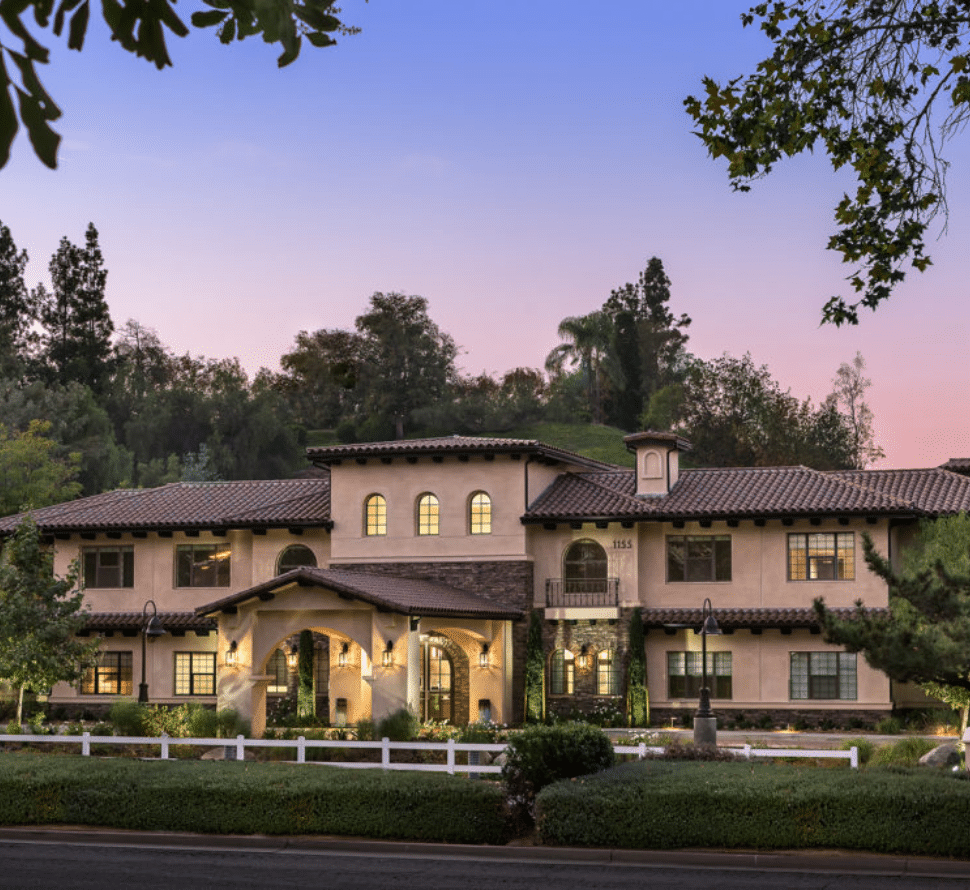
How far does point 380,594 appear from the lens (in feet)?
121

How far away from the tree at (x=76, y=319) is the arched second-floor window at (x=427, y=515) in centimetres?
5026

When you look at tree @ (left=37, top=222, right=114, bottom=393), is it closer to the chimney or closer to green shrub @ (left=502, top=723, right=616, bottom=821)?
the chimney

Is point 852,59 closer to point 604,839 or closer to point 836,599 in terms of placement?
point 604,839

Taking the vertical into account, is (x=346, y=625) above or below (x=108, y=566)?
below

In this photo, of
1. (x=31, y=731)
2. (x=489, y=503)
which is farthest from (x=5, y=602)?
(x=489, y=503)

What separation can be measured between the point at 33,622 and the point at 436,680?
1169cm

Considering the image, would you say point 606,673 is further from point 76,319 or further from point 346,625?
point 76,319

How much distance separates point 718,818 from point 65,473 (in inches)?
2129

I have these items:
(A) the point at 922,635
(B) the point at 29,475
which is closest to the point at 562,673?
(A) the point at 922,635

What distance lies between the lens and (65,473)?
67875 millimetres

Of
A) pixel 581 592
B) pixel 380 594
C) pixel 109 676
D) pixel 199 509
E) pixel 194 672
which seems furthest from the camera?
pixel 199 509

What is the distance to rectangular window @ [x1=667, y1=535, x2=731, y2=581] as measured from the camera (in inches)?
1671

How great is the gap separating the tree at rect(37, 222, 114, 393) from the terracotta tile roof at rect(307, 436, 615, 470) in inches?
1914

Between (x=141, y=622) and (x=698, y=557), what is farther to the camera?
(x=141, y=622)
